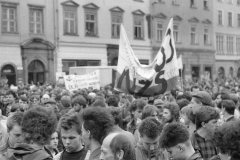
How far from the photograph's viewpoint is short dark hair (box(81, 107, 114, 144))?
384cm

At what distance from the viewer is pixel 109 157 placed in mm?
3398

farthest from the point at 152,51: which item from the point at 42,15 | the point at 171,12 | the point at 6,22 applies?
the point at 6,22

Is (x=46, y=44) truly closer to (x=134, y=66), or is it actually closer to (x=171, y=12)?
(x=171, y=12)

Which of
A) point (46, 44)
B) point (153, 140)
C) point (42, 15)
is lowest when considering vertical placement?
point (153, 140)

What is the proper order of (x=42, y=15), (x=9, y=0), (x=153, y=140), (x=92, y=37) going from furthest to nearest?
(x=92, y=37)
(x=42, y=15)
(x=9, y=0)
(x=153, y=140)

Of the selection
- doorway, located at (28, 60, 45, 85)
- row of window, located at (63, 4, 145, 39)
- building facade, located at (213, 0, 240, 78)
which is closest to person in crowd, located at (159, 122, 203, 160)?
doorway, located at (28, 60, 45, 85)

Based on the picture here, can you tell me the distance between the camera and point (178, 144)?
12.1 ft

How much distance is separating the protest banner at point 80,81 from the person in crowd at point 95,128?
13203 millimetres

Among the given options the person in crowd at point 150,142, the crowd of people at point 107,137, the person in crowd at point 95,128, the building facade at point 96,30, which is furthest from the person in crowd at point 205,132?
the building facade at point 96,30

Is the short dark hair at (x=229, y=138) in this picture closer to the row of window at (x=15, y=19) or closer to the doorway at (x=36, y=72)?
the doorway at (x=36, y=72)

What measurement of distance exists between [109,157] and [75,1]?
28.0 metres

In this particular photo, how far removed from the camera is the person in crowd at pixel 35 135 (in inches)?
134

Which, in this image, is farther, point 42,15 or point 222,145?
point 42,15

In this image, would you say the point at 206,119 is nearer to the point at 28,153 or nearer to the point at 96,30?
the point at 28,153
